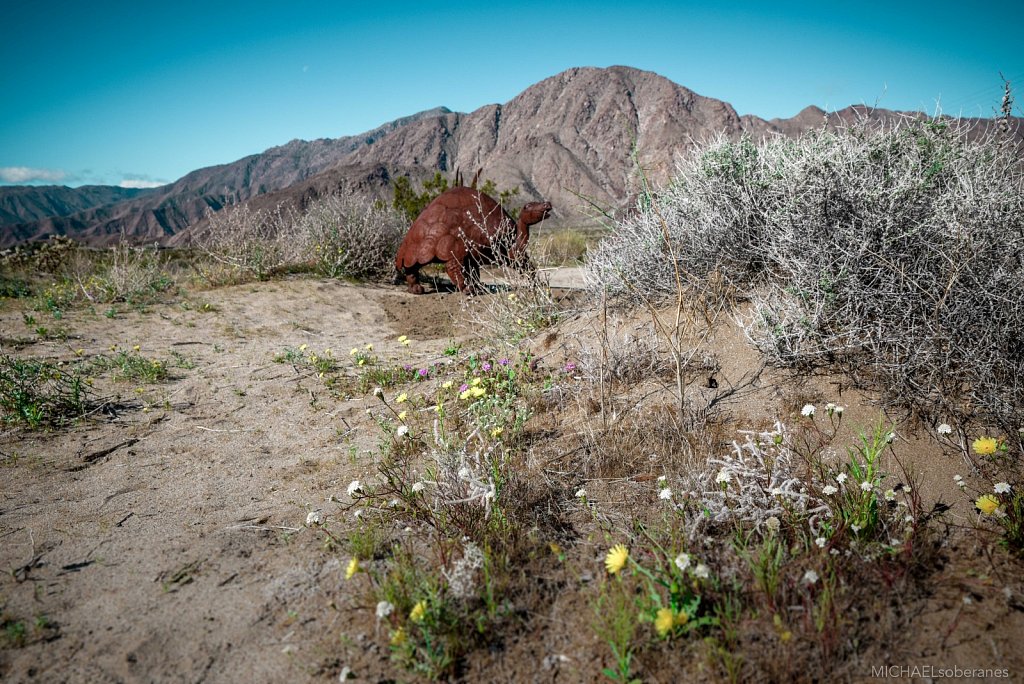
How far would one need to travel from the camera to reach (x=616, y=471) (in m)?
2.36

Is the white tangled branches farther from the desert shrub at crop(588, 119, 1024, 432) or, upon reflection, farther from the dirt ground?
the desert shrub at crop(588, 119, 1024, 432)

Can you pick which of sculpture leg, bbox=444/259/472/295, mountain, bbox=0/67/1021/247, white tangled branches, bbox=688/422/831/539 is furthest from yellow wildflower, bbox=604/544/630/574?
mountain, bbox=0/67/1021/247

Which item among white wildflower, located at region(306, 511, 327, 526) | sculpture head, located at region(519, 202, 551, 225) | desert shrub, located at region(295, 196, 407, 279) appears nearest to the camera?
white wildflower, located at region(306, 511, 327, 526)

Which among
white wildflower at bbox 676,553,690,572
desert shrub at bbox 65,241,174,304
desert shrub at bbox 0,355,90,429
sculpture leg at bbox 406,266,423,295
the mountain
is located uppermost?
the mountain

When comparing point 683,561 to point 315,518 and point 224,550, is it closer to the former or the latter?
point 315,518

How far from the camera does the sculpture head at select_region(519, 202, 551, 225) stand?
612 cm

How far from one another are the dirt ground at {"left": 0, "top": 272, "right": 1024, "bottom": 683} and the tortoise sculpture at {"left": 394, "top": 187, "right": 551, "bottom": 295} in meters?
2.45

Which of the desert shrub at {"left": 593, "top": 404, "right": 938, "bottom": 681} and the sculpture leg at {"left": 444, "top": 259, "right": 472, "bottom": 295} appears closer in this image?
the desert shrub at {"left": 593, "top": 404, "right": 938, "bottom": 681}

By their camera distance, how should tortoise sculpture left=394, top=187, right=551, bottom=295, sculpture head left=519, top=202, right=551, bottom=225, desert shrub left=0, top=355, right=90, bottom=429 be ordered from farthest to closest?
tortoise sculpture left=394, top=187, right=551, bottom=295 → sculpture head left=519, top=202, right=551, bottom=225 → desert shrub left=0, top=355, right=90, bottom=429

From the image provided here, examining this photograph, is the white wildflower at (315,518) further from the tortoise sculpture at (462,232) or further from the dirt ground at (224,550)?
the tortoise sculpture at (462,232)

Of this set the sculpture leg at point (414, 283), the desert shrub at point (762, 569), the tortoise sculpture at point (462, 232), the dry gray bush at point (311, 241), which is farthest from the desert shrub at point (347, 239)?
the desert shrub at point (762, 569)

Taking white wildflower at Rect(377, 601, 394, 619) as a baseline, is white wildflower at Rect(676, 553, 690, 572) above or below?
above

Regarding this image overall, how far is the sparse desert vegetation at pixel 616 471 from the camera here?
59.4 inches

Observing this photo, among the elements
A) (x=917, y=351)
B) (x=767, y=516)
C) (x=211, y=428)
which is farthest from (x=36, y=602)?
(x=917, y=351)
